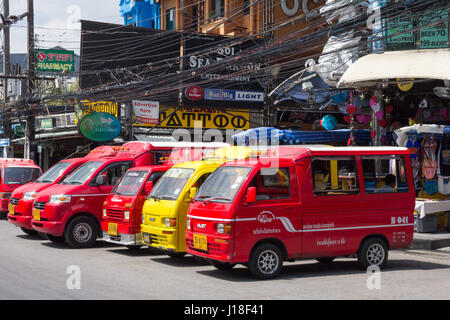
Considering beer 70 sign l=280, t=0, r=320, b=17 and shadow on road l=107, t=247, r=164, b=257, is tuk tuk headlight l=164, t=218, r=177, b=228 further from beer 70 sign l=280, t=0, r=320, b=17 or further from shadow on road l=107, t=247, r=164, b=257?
beer 70 sign l=280, t=0, r=320, b=17

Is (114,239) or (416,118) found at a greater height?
(416,118)

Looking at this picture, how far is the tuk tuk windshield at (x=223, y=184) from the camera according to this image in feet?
33.3

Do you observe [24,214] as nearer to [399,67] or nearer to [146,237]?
[146,237]

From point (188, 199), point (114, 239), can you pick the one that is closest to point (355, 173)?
point (188, 199)

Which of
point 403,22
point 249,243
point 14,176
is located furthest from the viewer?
point 14,176

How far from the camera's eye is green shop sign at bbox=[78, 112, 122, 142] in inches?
959

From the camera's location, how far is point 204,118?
105 ft

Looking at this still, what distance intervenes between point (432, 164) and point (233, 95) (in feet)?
54.1

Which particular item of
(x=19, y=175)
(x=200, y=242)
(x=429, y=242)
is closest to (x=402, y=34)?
(x=429, y=242)

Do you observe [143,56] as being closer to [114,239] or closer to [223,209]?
[114,239]

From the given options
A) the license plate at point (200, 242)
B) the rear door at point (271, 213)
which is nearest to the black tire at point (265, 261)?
the rear door at point (271, 213)

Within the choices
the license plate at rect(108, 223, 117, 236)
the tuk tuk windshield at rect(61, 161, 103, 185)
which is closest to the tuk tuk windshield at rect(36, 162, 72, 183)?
the tuk tuk windshield at rect(61, 161, 103, 185)
